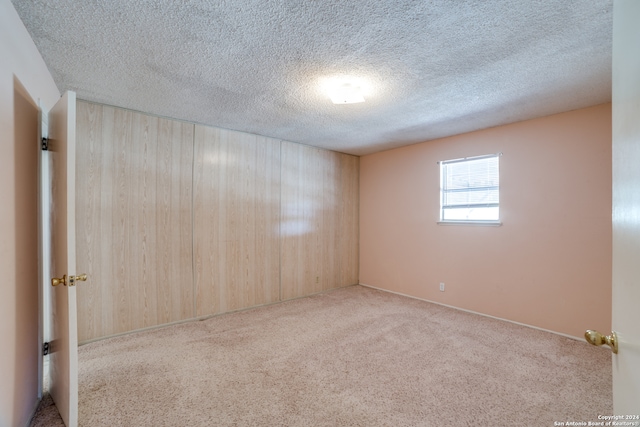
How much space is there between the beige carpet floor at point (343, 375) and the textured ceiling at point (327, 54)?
240 centimetres

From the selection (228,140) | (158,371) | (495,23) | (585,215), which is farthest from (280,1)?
(585,215)

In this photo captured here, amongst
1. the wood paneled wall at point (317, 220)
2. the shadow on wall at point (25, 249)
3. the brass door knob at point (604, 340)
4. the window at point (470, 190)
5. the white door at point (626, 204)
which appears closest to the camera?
the white door at point (626, 204)

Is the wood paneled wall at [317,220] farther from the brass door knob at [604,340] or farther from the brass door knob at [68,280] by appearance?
the brass door knob at [604,340]

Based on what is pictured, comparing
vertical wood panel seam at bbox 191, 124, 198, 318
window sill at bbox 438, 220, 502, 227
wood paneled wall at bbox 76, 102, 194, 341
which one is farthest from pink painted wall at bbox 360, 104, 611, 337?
wood paneled wall at bbox 76, 102, 194, 341

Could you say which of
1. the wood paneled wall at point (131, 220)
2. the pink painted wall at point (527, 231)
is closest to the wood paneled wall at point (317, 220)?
the pink painted wall at point (527, 231)

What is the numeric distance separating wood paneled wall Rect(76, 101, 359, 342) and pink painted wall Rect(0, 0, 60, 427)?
1.07 meters

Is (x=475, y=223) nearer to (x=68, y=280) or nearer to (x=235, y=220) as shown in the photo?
(x=235, y=220)

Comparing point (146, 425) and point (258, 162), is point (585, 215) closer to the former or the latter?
point (258, 162)

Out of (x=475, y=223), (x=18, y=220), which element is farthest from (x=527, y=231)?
(x=18, y=220)

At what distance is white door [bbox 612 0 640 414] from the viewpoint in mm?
635

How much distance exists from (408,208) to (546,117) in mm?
2007

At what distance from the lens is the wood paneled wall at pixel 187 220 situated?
9.34 ft

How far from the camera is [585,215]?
2.88m

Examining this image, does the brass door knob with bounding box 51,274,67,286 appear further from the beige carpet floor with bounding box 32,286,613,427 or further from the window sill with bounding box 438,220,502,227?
the window sill with bounding box 438,220,502,227
